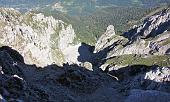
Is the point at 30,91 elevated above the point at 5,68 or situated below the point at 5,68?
below

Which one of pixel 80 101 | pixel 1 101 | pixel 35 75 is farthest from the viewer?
pixel 35 75

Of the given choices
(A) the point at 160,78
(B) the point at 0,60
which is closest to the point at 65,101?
(B) the point at 0,60

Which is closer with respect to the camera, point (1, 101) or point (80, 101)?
point (1, 101)

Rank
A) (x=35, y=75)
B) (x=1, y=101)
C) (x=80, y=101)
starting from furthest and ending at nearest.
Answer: (x=35, y=75)
(x=80, y=101)
(x=1, y=101)

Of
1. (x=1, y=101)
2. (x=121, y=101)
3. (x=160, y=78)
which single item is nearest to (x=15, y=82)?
(x=1, y=101)

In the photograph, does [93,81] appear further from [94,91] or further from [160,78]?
[160,78]

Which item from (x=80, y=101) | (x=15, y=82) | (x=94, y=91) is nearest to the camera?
(x=15, y=82)

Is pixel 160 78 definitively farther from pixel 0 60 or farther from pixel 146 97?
pixel 0 60

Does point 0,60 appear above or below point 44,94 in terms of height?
above

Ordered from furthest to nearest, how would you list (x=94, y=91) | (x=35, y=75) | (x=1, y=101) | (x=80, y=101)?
1. (x=35, y=75)
2. (x=94, y=91)
3. (x=80, y=101)
4. (x=1, y=101)
